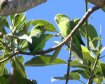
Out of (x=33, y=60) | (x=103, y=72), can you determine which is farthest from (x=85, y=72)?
(x=33, y=60)

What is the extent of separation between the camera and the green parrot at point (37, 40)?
4.47 feet

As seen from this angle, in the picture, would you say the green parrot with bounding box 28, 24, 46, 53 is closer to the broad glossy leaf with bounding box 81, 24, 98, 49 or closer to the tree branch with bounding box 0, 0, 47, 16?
the broad glossy leaf with bounding box 81, 24, 98, 49

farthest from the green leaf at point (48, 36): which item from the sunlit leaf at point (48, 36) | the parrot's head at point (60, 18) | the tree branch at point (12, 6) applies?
the tree branch at point (12, 6)

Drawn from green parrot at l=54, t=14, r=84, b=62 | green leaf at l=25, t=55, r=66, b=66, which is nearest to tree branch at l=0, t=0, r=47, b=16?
green parrot at l=54, t=14, r=84, b=62

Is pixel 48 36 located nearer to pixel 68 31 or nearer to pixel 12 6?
pixel 68 31

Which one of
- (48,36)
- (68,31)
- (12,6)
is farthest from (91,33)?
(12,6)

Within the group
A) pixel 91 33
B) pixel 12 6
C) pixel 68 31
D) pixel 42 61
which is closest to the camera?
pixel 12 6

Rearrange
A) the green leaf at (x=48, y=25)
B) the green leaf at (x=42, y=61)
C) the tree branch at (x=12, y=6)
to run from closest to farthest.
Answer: the tree branch at (x=12, y=6) < the green leaf at (x=42, y=61) < the green leaf at (x=48, y=25)

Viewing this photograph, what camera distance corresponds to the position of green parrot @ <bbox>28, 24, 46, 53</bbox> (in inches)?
53.6

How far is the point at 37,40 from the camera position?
1381mm

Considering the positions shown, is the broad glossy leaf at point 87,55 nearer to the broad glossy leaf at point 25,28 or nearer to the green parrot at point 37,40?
the green parrot at point 37,40

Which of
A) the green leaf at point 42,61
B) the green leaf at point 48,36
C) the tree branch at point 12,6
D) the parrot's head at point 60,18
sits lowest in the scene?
the green leaf at point 42,61

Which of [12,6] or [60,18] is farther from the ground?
[60,18]

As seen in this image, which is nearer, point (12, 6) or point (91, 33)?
point (12, 6)
